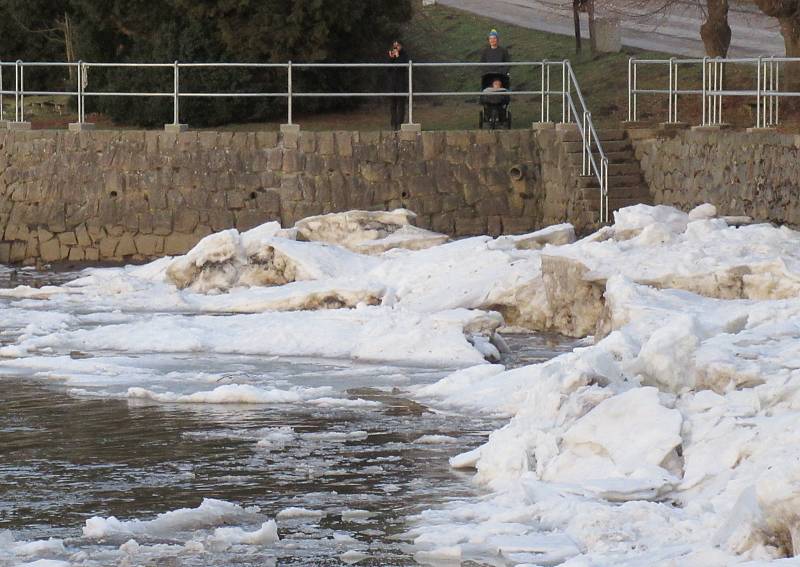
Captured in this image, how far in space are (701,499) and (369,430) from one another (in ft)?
10.9

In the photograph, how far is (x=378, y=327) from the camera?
15.4 meters

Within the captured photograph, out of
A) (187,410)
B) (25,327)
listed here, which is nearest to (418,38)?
(25,327)

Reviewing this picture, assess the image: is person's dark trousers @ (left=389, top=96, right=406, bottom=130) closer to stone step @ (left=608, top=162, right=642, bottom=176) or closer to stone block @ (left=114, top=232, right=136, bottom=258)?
stone step @ (left=608, top=162, right=642, bottom=176)

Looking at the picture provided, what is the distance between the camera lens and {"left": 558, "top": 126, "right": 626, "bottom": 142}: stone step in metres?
23.6

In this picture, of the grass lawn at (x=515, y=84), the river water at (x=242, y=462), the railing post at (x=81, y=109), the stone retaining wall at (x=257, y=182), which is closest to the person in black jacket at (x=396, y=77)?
the grass lawn at (x=515, y=84)

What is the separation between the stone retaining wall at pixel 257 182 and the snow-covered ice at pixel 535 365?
70.6 inches

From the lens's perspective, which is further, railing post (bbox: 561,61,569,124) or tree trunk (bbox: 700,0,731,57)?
tree trunk (bbox: 700,0,731,57)

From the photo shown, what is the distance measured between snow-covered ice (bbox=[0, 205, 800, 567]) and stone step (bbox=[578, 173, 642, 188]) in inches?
101

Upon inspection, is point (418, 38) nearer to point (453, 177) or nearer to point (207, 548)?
point (453, 177)

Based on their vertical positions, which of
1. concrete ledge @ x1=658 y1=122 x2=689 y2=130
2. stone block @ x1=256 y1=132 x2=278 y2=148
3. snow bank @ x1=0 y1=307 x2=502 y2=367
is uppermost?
concrete ledge @ x1=658 y1=122 x2=689 y2=130

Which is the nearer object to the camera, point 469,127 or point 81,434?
point 81,434

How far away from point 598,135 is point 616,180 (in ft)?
2.61

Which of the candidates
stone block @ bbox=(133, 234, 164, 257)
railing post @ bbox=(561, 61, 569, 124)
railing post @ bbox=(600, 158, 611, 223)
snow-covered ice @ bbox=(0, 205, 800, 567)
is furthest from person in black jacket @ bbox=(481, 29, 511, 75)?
stone block @ bbox=(133, 234, 164, 257)

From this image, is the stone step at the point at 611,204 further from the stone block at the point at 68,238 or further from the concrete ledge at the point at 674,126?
the stone block at the point at 68,238
